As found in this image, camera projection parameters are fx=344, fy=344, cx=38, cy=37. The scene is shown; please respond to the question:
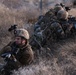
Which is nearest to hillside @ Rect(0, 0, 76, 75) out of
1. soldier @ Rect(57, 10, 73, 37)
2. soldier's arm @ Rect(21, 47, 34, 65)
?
soldier's arm @ Rect(21, 47, 34, 65)

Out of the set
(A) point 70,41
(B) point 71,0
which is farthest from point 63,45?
(B) point 71,0

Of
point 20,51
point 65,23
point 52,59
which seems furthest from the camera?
point 65,23

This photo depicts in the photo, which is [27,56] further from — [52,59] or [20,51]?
[52,59]

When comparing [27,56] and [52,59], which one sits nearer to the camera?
[27,56]

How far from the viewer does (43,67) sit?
809 centimetres

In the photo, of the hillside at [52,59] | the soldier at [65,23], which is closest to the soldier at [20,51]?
the hillside at [52,59]

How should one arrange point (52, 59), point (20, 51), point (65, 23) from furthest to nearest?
point (65, 23) → point (52, 59) → point (20, 51)

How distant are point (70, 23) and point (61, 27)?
1.68 ft

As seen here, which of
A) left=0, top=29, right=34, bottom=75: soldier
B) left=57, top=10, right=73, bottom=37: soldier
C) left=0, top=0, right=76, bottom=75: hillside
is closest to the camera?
left=0, top=29, right=34, bottom=75: soldier

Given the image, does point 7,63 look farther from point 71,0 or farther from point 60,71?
point 71,0

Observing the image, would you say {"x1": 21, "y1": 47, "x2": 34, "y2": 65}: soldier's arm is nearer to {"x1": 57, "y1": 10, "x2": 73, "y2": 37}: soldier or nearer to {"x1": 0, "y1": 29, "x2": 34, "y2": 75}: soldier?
{"x1": 0, "y1": 29, "x2": 34, "y2": 75}: soldier

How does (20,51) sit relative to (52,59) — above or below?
above

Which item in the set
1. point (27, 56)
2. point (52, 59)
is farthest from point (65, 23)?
point (27, 56)

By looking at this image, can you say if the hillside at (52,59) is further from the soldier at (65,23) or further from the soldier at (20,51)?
the soldier at (65,23)
